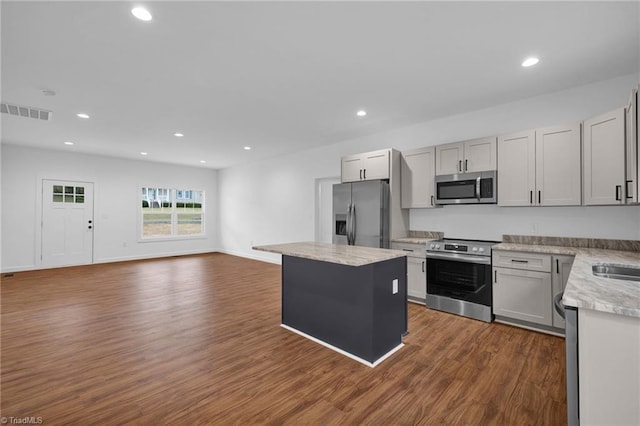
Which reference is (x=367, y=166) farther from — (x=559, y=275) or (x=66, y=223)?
(x=66, y=223)

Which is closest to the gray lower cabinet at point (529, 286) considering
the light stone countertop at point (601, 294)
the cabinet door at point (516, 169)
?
the cabinet door at point (516, 169)

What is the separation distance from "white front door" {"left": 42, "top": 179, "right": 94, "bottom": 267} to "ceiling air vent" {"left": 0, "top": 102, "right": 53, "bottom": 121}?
10.9ft

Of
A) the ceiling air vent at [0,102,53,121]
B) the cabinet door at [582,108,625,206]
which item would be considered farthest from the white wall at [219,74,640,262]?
the ceiling air vent at [0,102,53,121]

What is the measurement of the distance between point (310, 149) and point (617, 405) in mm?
5911

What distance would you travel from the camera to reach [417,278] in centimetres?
405

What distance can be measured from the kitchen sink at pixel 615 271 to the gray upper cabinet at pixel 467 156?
172 cm

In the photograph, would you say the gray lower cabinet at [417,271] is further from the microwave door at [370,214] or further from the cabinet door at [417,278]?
the microwave door at [370,214]

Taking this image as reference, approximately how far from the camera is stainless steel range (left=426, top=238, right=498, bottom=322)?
11.2 ft

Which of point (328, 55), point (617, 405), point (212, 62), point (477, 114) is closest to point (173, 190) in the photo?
point (212, 62)

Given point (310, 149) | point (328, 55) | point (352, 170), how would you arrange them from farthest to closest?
Answer: point (310, 149)
point (352, 170)
point (328, 55)

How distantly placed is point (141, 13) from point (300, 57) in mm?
1265

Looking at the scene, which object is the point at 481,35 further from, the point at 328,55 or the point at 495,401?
the point at 495,401

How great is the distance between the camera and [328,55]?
8.70 feet

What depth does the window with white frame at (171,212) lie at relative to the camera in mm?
8195
